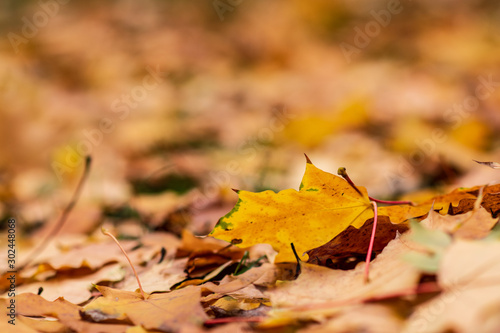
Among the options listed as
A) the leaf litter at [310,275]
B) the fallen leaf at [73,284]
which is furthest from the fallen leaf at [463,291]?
the fallen leaf at [73,284]

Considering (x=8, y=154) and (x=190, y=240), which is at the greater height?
(x=8, y=154)

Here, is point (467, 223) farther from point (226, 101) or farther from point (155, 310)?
point (226, 101)

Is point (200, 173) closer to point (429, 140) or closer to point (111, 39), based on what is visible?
point (429, 140)

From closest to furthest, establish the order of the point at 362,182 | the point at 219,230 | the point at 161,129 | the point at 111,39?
the point at 219,230, the point at 362,182, the point at 161,129, the point at 111,39

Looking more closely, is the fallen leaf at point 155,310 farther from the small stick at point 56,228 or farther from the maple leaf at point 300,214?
the small stick at point 56,228

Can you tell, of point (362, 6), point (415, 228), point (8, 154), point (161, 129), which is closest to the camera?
point (415, 228)

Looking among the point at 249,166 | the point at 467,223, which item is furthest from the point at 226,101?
the point at 467,223

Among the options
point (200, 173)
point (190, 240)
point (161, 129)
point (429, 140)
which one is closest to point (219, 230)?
point (190, 240)
